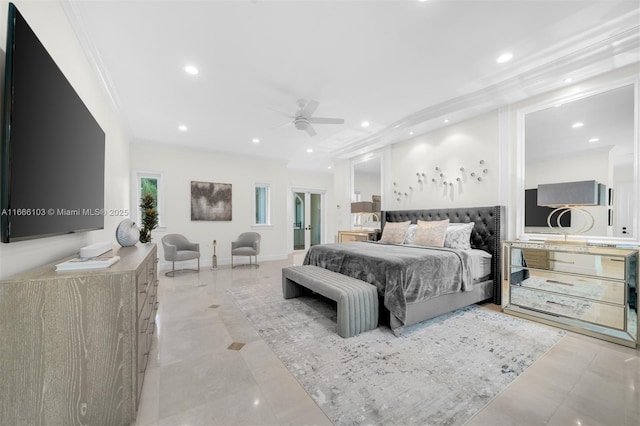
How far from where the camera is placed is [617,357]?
207 centimetres

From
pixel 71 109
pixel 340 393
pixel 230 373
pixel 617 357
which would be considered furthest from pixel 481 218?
pixel 71 109

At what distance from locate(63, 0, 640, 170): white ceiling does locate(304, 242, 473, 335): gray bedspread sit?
83.0 inches

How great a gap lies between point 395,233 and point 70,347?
3.99m

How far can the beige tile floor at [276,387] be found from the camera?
4.78 ft

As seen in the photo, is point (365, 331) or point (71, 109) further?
point (365, 331)

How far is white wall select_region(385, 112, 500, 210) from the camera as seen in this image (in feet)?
12.4

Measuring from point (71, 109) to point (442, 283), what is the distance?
3562 millimetres

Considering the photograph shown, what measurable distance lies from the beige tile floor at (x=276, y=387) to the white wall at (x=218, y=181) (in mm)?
3666

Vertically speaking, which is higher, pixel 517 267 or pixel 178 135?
pixel 178 135

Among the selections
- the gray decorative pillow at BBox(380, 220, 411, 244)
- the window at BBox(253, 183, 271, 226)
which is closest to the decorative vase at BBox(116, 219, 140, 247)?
the gray decorative pillow at BBox(380, 220, 411, 244)

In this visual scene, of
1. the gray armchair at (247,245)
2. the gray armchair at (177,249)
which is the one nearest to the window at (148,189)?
the gray armchair at (177,249)

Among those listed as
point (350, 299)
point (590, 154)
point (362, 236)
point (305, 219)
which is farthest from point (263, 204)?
point (590, 154)

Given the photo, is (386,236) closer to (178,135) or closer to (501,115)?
(501,115)

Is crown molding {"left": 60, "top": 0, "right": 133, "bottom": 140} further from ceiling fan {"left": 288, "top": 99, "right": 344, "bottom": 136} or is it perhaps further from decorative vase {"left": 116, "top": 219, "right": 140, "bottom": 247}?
ceiling fan {"left": 288, "top": 99, "right": 344, "bottom": 136}
